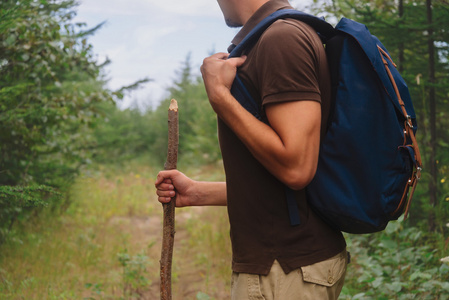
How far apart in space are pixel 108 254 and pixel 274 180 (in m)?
5.46

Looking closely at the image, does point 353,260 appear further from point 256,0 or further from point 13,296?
point 256,0

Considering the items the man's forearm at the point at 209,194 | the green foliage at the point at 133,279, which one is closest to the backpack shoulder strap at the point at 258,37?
the man's forearm at the point at 209,194

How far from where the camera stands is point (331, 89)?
1825 mm

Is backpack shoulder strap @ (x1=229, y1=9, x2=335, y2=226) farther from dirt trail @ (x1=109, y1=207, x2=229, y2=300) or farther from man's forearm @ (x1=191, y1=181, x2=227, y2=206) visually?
A: dirt trail @ (x1=109, y1=207, x2=229, y2=300)

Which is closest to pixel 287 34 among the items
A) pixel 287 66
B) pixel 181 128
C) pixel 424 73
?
pixel 287 66

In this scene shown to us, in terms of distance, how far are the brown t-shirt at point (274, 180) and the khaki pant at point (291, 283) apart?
3 centimetres

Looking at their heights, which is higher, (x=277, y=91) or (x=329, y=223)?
(x=277, y=91)

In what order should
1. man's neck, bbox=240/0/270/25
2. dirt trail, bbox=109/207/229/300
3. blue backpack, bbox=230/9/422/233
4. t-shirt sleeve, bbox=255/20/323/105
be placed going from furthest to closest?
dirt trail, bbox=109/207/229/300, man's neck, bbox=240/0/270/25, blue backpack, bbox=230/9/422/233, t-shirt sleeve, bbox=255/20/323/105

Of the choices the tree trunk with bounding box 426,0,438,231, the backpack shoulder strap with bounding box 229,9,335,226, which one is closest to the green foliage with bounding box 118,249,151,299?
the tree trunk with bounding box 426,0,438,231

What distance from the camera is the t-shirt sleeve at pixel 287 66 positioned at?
1.62 m

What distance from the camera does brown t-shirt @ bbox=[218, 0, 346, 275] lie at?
64.2 inches

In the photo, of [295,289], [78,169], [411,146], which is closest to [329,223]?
[295,289]

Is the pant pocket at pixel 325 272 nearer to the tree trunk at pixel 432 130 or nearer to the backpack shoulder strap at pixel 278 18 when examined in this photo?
the backpack shoulder strap at pixel 278 18

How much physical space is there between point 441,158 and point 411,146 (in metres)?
3.64
